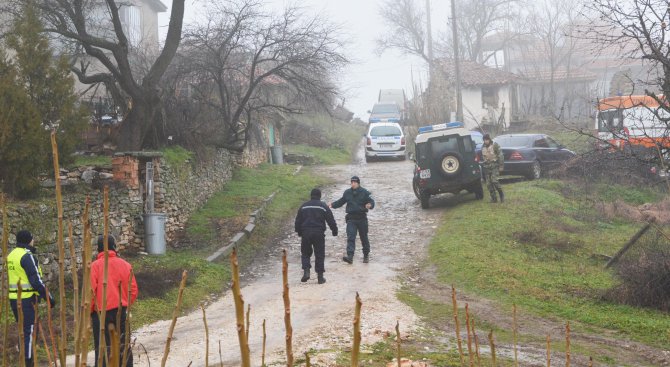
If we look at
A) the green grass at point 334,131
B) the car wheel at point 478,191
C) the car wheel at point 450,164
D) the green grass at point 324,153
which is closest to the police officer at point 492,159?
the car wheel at point 450,164

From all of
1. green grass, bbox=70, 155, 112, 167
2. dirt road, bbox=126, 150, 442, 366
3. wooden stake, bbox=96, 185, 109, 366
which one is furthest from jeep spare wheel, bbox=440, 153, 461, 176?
wooden stake, bbox=96, 185, 109, 366

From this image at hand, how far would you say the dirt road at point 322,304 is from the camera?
949cm

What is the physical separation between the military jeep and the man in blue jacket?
5.54m

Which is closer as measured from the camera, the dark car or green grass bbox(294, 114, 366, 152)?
the dark car

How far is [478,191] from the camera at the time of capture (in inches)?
844

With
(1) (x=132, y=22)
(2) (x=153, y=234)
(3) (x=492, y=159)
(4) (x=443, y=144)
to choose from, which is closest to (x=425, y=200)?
(4) (x=443, y=144)

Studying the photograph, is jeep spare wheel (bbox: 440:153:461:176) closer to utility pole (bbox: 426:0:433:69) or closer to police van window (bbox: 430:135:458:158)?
police van window (bbox: 430:135:458:158)

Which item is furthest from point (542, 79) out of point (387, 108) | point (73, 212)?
point (73, 212)

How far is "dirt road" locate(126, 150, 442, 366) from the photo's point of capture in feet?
31.1

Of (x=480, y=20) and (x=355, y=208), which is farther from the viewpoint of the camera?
(x=480, y=20)

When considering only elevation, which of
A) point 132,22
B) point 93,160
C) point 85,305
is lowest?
point 85,305

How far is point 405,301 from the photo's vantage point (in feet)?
41.3

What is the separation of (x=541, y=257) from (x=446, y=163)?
5289 mm

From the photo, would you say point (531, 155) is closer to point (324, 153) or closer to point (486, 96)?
point (324, 153)
